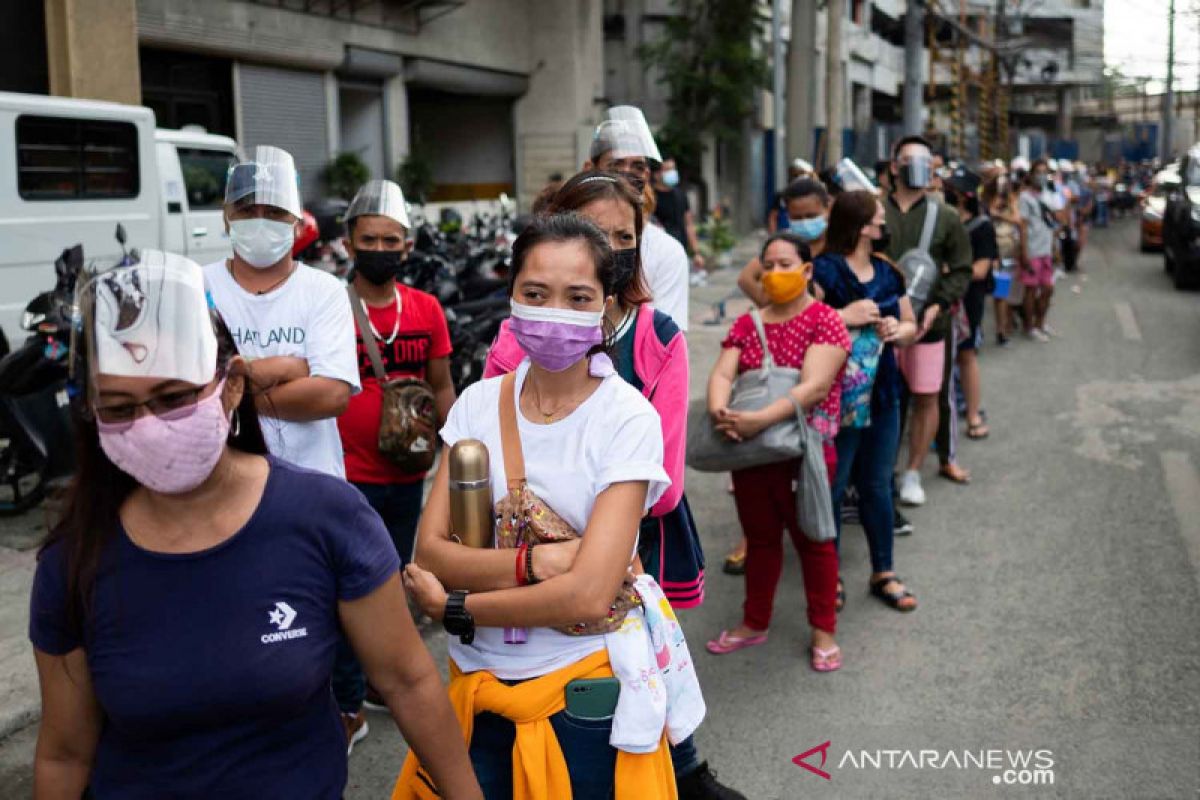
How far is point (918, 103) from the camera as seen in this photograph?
18938 mm

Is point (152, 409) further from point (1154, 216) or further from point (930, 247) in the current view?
point (1154, 216)

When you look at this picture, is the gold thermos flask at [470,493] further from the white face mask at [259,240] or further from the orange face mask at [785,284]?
the orange face mask at [785,284]

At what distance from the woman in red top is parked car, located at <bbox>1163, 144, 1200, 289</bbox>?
47.0 feet

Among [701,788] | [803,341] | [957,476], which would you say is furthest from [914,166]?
[701,788]

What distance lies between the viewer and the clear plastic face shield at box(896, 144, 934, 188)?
649 centimetres

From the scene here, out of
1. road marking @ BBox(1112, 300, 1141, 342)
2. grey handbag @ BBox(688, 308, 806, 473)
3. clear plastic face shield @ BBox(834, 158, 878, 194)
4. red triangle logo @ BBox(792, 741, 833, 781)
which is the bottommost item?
red triangle logo @ BBox(792, 741, 833, 781)

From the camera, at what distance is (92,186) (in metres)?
10.1

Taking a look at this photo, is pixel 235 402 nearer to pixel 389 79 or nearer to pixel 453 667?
pixel 453 667

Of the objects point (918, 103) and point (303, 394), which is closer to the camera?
point (303, 394)

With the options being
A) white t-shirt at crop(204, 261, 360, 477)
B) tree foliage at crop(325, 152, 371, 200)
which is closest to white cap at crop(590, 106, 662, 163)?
white t-shirt at crop(204, 261, 360, 477)

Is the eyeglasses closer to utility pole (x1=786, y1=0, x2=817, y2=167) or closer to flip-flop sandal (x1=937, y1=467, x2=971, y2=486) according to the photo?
flip-flop sandal (x1=937, y1=467, x2=971, y2=486)

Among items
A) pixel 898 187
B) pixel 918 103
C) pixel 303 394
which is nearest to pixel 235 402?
pixel 303 394

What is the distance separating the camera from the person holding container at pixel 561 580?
2.30 metres

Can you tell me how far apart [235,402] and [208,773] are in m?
0.61
